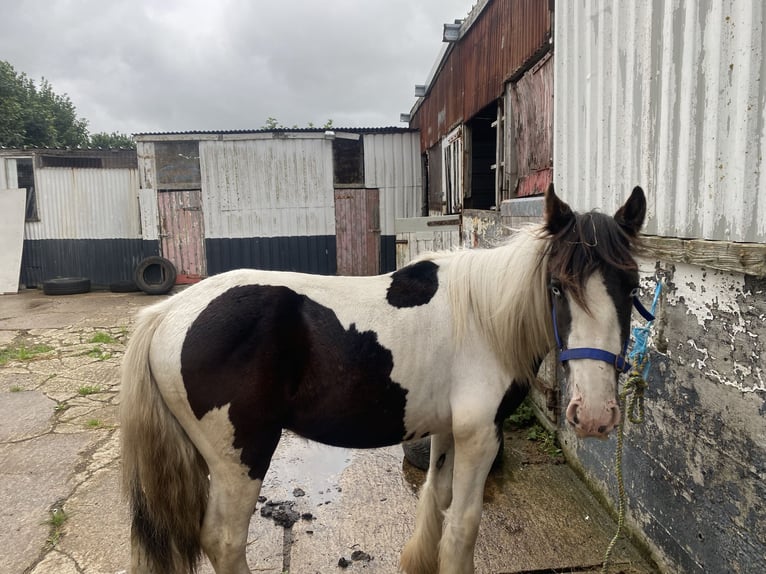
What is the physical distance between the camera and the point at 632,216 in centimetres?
177

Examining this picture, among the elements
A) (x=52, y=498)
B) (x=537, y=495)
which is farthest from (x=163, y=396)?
(x=537, y=495)

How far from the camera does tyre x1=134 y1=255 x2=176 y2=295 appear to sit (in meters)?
11.2

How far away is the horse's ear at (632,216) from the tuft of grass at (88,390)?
17.0ft

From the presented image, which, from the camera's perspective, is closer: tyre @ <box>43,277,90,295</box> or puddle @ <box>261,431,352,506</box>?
puddle @ <box>261,431,352,506</box>

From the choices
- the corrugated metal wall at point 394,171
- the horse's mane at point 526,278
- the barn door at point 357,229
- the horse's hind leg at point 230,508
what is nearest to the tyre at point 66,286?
the barn door at point 357,229

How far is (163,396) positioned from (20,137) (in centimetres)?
2309

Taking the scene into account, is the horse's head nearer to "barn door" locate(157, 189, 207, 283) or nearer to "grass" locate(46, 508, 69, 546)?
"grass" locate(46, 508, 69, 546)

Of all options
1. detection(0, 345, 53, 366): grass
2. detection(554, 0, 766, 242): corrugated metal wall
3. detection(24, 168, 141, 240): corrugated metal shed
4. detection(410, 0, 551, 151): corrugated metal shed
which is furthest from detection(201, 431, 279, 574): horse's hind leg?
detection(24, 168, 141, 240): corrugated metal shed

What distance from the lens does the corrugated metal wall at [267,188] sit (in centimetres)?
1162

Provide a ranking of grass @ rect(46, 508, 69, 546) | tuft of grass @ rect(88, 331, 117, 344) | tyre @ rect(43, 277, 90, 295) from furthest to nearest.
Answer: tyre @ rect(43, 277, 90, 295), tuft of grass @ rect(88, 331, 117, 344), grass @ rect(46, 508, 69, 546)

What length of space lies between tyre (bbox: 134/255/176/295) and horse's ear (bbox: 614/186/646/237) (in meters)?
11.2

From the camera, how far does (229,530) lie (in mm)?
1881

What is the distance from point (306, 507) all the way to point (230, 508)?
4.10 ft

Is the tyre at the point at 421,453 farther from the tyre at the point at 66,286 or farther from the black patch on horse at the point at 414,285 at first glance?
the tyre at the point at 66,286
